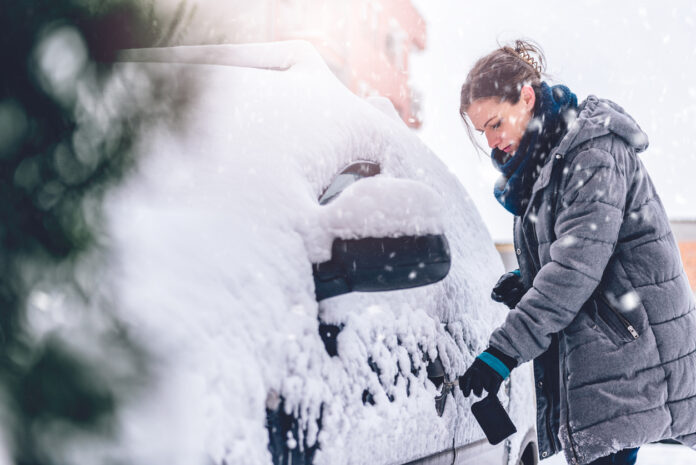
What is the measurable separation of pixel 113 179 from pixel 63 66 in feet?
0.58

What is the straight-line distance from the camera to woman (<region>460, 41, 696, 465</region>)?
1418 millimetres

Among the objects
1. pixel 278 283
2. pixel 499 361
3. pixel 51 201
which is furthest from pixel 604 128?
pixel 51 201

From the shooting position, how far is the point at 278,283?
1091 mm

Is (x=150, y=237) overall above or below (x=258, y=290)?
above

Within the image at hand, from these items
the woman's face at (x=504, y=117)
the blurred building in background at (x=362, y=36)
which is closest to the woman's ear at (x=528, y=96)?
the woman's face at (x=504, y=117)

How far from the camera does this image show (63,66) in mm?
858

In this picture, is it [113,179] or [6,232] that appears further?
[113,179]

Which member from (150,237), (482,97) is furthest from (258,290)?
(482,97)

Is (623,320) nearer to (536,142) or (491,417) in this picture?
(491,417)

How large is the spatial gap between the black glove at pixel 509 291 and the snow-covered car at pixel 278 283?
0.35 m

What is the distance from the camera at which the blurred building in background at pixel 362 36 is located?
33.4 ft

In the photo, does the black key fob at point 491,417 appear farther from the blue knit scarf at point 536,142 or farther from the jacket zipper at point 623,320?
the blue knit scarf at point 536,142

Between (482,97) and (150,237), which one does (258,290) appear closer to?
(150,237)

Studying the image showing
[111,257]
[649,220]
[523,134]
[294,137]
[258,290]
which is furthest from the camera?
[523,134]
